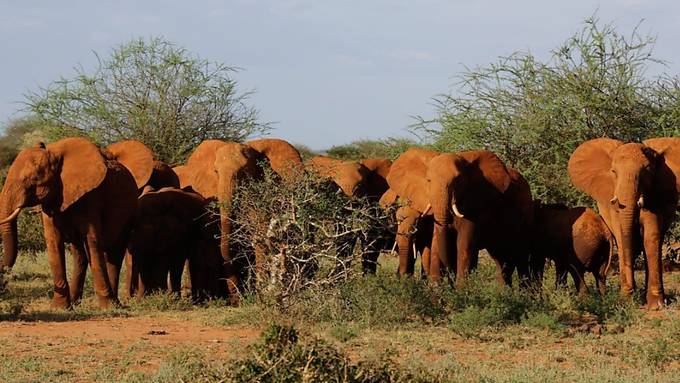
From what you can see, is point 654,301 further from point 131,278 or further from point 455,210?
point 131,278

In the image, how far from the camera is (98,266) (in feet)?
45.6

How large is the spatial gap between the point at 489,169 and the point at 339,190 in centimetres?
282

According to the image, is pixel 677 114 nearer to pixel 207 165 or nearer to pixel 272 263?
pixel 207 165

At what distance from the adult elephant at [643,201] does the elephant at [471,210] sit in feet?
3.88

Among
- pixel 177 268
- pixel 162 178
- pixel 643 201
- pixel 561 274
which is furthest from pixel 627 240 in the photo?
pixel 162 178

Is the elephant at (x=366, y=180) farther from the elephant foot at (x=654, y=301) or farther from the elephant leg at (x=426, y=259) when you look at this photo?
the elephant foot at (x=654, y=301)

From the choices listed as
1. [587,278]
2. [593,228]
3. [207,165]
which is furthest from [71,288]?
[587,278]

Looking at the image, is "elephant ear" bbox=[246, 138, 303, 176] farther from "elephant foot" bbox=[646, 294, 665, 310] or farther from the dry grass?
"elephant foot" bbox=[646, 294, 665, 310]

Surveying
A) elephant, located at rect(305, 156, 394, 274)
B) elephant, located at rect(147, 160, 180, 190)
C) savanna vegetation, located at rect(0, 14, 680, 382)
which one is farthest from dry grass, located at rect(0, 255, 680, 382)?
elephant, located at rect(305, 156, 394, 274)

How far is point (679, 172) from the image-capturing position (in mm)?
14578

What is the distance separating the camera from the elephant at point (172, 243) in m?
15.1

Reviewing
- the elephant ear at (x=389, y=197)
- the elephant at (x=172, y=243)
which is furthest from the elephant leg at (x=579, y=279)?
the elephant at (x=172, y=243)

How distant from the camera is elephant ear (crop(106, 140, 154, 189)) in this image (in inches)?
667

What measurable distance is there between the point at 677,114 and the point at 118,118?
499 inches
